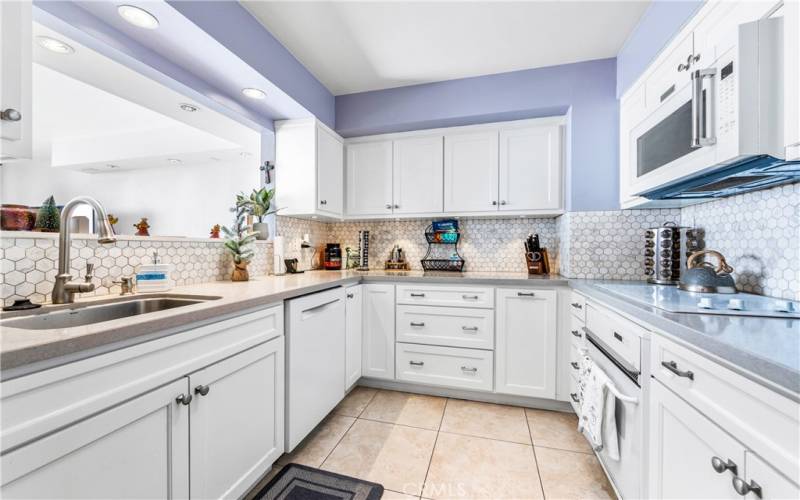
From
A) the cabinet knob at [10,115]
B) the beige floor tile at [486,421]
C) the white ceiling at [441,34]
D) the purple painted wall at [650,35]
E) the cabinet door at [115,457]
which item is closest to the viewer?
the cabinet door at [115,457]

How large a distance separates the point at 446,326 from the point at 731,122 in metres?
1.81

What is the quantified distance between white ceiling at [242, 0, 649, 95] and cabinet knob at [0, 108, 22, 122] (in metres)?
1.33

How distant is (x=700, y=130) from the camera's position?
1166 millimetres

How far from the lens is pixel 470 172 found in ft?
8.71

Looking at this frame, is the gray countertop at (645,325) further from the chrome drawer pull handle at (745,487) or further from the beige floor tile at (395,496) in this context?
the beige floor tile at (395,496)

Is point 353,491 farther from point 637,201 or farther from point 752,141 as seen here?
point 637,201

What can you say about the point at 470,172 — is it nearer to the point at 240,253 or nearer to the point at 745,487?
the point at 240,253

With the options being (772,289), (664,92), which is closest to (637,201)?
(664,92)

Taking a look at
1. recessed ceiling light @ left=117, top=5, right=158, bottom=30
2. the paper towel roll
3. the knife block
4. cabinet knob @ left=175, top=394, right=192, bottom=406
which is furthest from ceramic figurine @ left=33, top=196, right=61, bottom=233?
the knife block

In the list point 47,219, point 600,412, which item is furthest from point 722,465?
point 47,219

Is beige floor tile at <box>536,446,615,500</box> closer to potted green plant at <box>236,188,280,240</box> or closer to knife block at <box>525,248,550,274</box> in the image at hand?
knife block at <box>525,248,550,274</box>

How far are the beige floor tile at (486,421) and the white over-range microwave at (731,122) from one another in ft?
5.35

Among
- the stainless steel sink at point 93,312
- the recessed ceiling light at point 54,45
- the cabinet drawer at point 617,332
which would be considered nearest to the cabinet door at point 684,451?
the cabinet drawer at point 617,332

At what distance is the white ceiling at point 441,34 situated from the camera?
1766 millimetres
